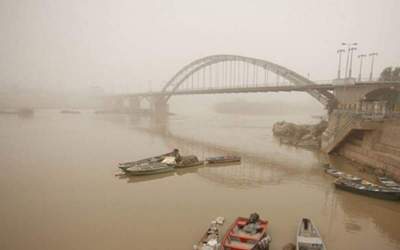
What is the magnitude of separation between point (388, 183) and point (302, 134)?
57.8 feet

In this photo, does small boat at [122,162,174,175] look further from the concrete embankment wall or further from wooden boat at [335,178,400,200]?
the concrete embankment wall

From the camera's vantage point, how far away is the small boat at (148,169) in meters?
17.2

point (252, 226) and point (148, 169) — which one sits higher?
point (252, 226)

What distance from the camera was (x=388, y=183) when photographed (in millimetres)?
14945

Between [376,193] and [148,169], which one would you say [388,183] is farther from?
[148,169]

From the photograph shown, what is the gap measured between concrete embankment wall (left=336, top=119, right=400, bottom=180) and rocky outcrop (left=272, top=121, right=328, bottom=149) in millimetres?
6469

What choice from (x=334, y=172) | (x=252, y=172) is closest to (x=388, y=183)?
(x=334, y=172)

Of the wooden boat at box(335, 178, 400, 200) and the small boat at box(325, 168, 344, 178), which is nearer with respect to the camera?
the wooden boat at box(335, 178, 400, 200)

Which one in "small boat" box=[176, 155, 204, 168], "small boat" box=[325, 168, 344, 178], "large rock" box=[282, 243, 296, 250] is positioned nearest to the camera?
"large rock" box=[282, 243, 296, 250]

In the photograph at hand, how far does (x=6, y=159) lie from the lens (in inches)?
838

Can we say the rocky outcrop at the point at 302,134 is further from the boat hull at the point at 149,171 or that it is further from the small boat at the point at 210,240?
the small boat at the point at 210,240

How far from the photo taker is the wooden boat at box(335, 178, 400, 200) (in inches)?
513

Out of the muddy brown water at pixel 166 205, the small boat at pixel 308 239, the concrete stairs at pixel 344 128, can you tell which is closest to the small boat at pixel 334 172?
the muddy brown water at pixel 166 205

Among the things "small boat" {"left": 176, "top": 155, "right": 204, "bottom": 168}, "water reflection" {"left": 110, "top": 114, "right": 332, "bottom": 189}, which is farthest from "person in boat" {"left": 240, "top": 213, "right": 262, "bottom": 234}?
"small boat" {"left": 176, "top": 155, "right": 204, "bottom": 168}
